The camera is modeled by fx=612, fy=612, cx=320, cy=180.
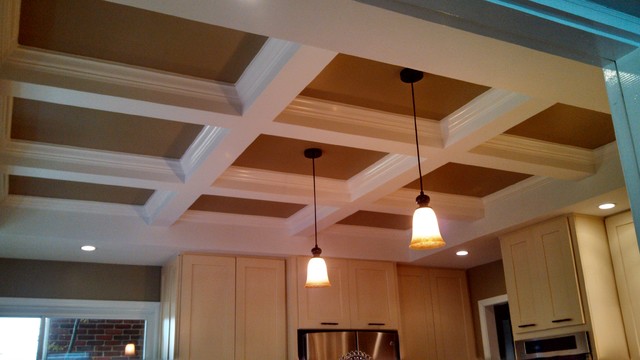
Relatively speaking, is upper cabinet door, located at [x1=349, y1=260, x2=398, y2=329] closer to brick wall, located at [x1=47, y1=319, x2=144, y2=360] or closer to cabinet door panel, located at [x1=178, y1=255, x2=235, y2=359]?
cabinet door panel, located at [x1=178, y1=255, x2=235, y2=359]

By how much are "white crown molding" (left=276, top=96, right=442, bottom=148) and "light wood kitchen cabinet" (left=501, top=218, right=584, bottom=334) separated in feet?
5.33

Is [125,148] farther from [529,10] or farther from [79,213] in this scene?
[529,10]

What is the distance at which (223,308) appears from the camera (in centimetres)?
527

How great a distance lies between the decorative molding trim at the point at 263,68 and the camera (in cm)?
256

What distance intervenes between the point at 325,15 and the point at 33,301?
4.42 m

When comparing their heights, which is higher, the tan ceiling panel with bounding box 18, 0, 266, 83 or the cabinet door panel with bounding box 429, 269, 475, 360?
the tan ceiling panel with bounding box 18, 0, 266, 83

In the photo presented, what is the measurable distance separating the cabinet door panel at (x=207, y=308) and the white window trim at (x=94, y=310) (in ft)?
2.41

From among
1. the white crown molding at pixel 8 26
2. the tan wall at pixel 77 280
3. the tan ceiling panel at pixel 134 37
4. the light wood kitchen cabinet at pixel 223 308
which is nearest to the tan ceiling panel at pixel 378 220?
the light wood kitchen cabinet at pixel 223 308

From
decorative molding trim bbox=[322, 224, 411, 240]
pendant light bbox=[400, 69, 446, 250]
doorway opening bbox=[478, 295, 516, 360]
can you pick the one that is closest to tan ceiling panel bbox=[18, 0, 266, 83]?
pendant light bbox=[400, 69, 446, 250]

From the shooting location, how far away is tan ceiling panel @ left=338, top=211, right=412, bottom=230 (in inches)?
210

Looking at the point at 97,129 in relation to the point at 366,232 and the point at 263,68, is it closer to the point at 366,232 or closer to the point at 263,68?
the point at 263,68

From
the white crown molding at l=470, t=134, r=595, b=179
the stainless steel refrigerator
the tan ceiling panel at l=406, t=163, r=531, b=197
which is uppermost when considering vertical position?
the tan ceiling panel at l=406, t=163, r=531, b=197

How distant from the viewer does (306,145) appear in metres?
3.81

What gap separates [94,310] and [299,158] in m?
2.78
